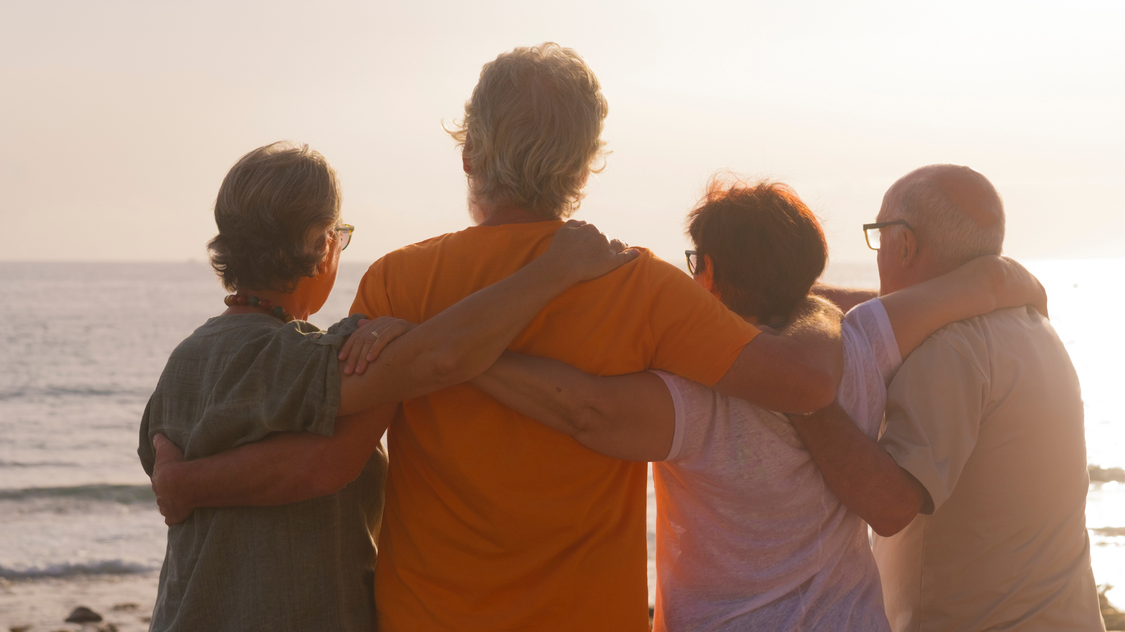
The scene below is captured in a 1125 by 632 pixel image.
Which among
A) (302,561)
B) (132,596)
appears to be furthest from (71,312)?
(302,561)

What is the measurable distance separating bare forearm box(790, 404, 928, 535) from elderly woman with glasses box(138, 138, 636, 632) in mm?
637

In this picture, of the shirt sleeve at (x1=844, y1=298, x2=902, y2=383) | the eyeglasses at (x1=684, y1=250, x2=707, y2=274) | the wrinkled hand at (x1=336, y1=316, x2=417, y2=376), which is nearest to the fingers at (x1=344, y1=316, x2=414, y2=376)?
the wrinkled hand at (x1=336, y1=316, x2=417, y2=376)

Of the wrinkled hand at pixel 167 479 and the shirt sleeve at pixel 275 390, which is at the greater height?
the shirt sleeve at pixel 275 390

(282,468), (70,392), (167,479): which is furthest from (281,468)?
(70,392)

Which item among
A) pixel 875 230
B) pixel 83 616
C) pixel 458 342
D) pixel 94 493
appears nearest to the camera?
pixel 458 342

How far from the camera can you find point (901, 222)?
2404 mm

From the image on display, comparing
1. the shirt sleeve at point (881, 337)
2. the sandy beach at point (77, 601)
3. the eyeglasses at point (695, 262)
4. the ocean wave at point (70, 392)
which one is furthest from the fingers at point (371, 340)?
the ocean wave at point (70, 392)

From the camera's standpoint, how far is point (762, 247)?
80.0 inches

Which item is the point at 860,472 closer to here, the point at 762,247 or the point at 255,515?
the point at 762,247

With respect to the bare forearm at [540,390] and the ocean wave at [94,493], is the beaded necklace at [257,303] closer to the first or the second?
the bare forearm at [540,390]

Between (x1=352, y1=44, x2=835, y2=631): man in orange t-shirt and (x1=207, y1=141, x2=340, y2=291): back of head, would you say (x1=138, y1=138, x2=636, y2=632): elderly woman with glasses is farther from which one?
(x1=352, y1=44, x2=835, y2=631): man in orange t-shirt

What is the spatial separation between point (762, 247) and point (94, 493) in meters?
10.8

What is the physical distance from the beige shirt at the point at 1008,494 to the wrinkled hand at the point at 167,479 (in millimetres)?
1773

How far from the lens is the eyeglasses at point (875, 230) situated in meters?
2.41
